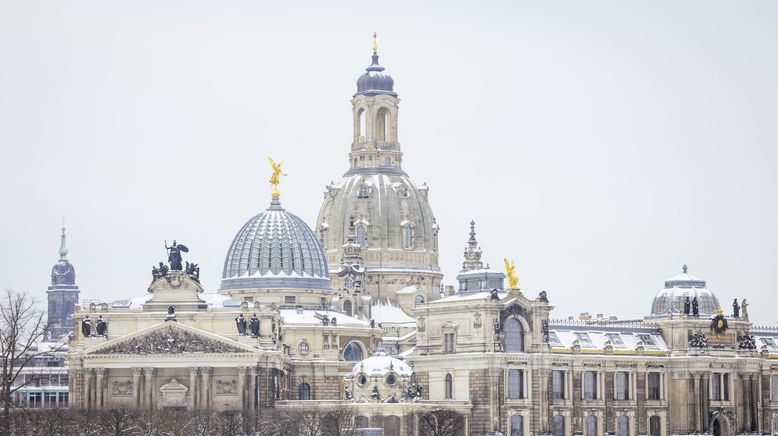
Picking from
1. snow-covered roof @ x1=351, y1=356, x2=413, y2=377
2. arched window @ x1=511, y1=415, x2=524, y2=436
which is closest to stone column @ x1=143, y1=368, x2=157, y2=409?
snow-covered roof @ x1=351, y1=356, x2=413, y2=377

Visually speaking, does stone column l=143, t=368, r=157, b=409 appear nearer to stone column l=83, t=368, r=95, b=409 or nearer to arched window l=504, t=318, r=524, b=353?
stone column l=83, t=368, r=95, b=409

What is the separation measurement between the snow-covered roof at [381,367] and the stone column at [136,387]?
60.5ft

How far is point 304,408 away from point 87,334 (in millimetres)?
20146

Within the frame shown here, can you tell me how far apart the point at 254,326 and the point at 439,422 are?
1782cm

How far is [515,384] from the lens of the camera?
198 m

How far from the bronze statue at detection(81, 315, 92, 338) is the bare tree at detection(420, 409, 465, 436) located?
29586mm

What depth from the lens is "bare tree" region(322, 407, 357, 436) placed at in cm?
18000

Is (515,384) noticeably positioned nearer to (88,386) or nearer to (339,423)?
(339,423)

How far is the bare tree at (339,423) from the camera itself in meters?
180

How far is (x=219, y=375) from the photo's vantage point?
19088 centimetres

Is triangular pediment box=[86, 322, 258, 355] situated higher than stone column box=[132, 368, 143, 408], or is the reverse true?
triangular pediment box=[86, 322, 258, 355]

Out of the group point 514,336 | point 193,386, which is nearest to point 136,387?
point 193,386

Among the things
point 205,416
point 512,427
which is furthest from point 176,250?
point 512,427

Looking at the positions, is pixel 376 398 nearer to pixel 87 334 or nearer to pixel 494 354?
pixel 494 354
